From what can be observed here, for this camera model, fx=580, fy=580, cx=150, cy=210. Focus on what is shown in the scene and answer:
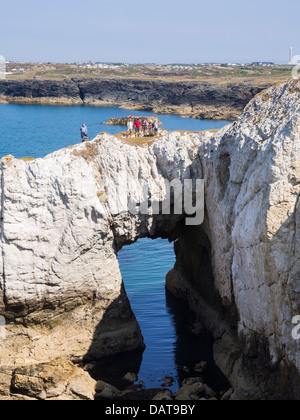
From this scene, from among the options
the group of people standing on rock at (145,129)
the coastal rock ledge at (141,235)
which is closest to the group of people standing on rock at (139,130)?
the group of people standing on rock at (145,129)

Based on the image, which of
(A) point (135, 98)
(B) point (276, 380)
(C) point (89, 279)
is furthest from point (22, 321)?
(A) point (135, 98)

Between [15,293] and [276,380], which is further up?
[15,293]

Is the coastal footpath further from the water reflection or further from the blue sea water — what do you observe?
the water reflection

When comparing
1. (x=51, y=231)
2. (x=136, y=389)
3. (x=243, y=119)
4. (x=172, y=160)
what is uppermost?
(x=243, y=119)

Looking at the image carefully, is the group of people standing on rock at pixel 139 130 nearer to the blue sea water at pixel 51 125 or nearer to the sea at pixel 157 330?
the sea at pixel 157 330

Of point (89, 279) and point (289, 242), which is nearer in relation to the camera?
point (289, 242)

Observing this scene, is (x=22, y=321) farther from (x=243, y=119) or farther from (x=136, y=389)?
(x=243, y=119)
